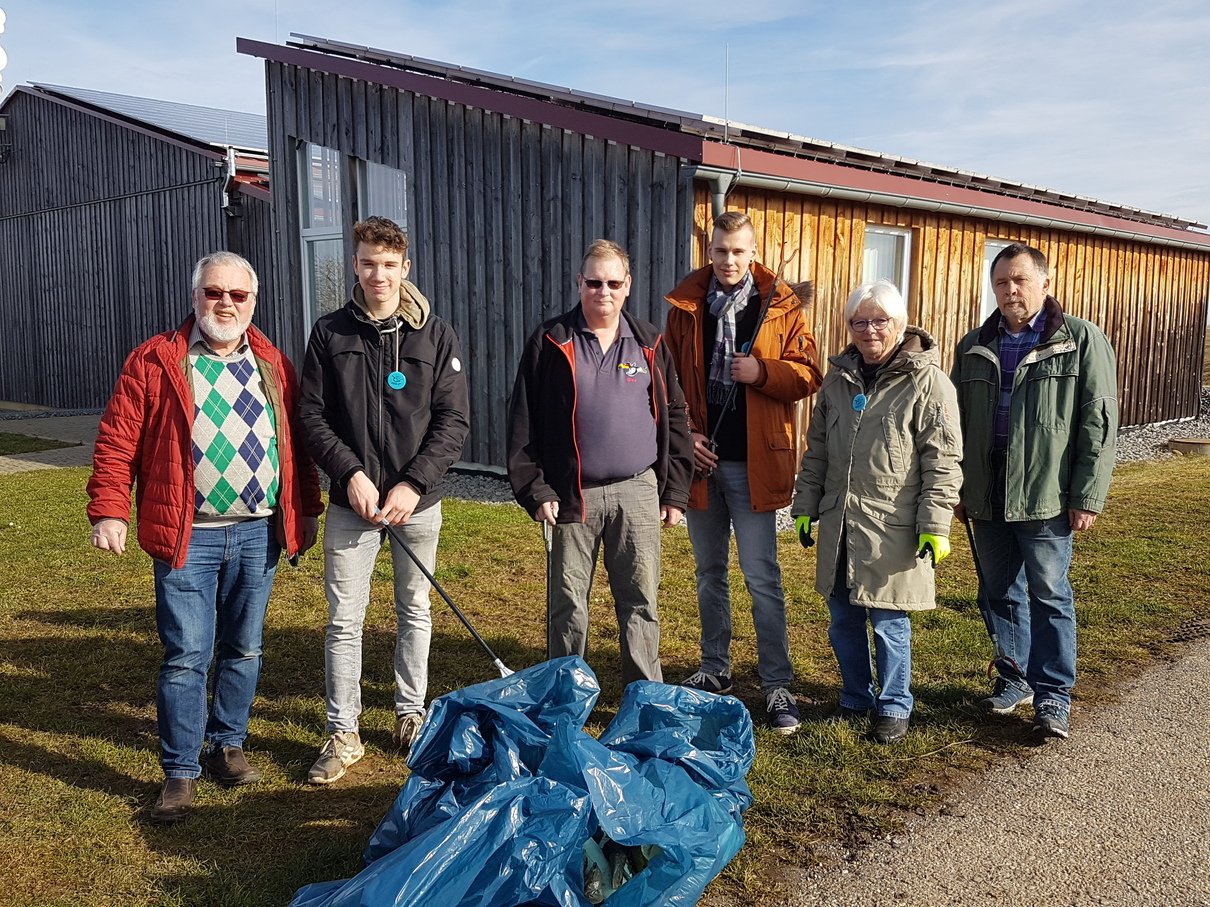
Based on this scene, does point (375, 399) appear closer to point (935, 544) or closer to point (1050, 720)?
point (935, 544)

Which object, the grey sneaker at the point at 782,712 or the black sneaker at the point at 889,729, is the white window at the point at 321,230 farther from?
the black sneaker at the point at 889,729

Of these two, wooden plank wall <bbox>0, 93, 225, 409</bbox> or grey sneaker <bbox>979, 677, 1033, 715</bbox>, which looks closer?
grey sneaker <bbox>979, 677, 1033, 715</bbox>

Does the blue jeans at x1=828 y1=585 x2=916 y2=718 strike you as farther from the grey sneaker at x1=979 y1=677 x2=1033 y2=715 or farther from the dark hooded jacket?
the dark hooded jacket

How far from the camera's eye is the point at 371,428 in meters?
3.63

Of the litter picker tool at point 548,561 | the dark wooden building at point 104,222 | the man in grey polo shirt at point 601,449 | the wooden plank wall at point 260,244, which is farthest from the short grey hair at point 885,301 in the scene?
the dark wooden building at point 104,222

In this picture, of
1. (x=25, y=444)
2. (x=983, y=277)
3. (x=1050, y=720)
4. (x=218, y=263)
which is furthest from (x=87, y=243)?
(x=1050, y=720)

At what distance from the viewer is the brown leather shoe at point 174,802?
3359 millimetres

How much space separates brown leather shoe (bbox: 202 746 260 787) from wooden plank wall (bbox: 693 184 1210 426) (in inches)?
213

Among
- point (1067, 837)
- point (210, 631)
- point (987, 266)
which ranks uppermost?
point (987, 266)

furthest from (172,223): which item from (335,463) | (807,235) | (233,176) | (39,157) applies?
(335,463)

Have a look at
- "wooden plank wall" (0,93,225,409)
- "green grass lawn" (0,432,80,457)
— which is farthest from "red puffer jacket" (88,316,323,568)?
"wooden plank wall" (0,93,225,409)

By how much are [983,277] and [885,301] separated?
25.9ft

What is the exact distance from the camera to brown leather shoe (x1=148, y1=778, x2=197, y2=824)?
336 cm

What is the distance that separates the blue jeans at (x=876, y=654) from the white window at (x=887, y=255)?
19.7 feet
